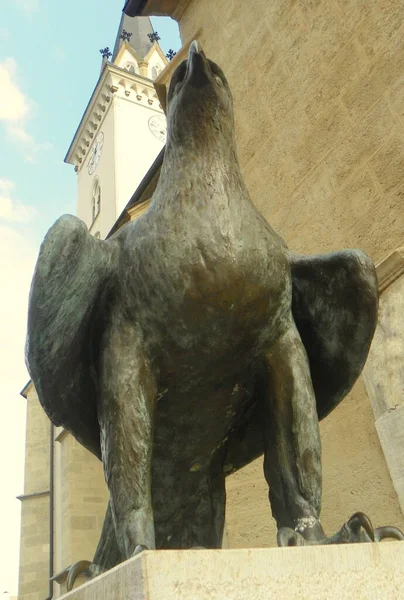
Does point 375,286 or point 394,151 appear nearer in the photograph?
point 375,286

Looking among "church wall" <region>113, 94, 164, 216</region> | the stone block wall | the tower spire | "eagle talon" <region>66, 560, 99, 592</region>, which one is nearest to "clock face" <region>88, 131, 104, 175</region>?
"church wall" <region>113, 94, 164, 216</region>

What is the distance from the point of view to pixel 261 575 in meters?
0.93

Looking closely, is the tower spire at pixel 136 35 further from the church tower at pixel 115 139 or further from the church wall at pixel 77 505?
the church wall at pixel 77 505

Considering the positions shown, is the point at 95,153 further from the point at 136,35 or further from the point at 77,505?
the point at 77,505

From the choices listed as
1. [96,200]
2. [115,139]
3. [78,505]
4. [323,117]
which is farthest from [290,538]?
[96,200]

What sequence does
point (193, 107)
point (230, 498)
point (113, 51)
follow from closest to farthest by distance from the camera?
point (193, 107), point (230, 498), point (113, 51)

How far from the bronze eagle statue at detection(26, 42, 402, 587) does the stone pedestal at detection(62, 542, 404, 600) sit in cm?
14

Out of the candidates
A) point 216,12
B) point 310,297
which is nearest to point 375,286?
point 310,297

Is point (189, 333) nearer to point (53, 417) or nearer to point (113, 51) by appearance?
point (53, 417)

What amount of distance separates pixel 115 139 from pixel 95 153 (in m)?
2.45

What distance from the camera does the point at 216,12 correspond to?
18.5ft

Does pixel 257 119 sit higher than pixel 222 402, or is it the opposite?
pixel 257 119

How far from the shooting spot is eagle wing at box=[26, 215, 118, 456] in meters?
1.27

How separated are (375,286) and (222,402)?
0.48 m
